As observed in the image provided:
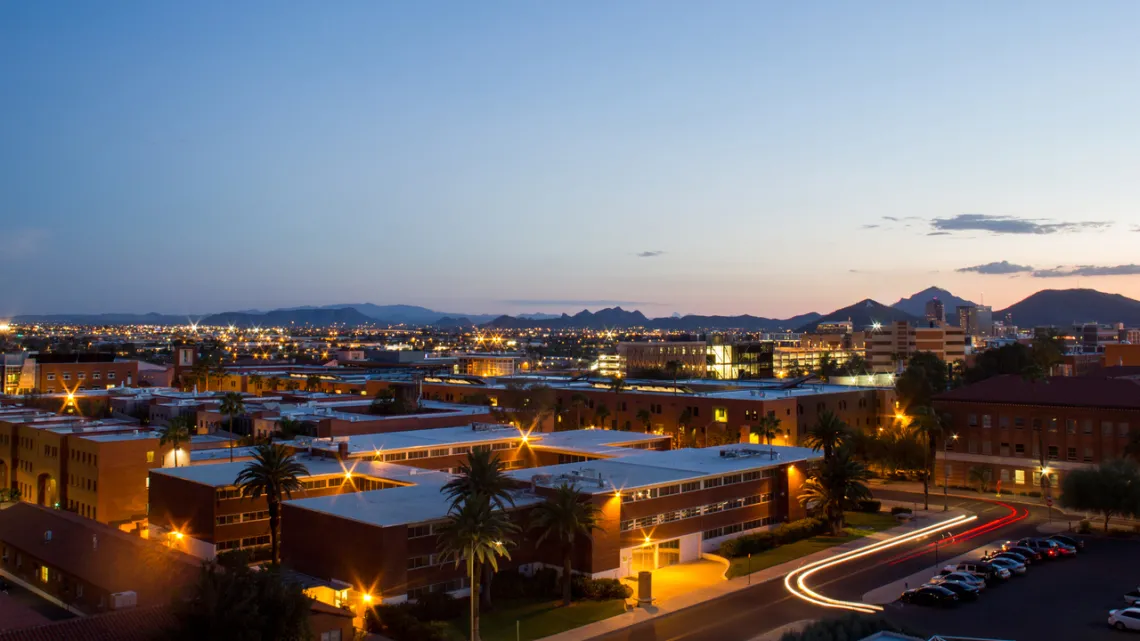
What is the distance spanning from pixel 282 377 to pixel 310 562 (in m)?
95.0

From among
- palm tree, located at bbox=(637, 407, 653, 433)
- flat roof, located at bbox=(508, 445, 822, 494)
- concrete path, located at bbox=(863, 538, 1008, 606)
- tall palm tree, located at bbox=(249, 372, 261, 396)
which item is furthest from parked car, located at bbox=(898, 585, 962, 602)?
tall palm tree, located at bbox=(249, 372, 261, 396)

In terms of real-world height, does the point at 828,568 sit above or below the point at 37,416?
below

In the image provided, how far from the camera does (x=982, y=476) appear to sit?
2820 inches

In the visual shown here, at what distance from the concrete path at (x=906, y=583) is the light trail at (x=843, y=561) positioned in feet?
3.90

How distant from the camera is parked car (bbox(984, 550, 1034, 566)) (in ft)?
154

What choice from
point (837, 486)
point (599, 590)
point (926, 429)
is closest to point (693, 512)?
point (837, 486)

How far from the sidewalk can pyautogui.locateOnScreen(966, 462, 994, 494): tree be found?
1703cm

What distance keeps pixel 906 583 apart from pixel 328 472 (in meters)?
32.8

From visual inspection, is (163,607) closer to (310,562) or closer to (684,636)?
(310,562)

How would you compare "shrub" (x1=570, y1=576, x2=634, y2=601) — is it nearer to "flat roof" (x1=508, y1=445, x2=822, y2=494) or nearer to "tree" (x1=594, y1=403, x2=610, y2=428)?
"flat roof" (x1=508, y1=445, x2=822, y2=494)

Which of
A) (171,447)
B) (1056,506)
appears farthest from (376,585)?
(1056,506)

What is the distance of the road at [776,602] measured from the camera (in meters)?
36.5

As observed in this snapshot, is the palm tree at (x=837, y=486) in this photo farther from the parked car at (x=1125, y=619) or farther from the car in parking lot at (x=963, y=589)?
the parked car at (x=1125, y=619)

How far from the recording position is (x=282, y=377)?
132750 mm
